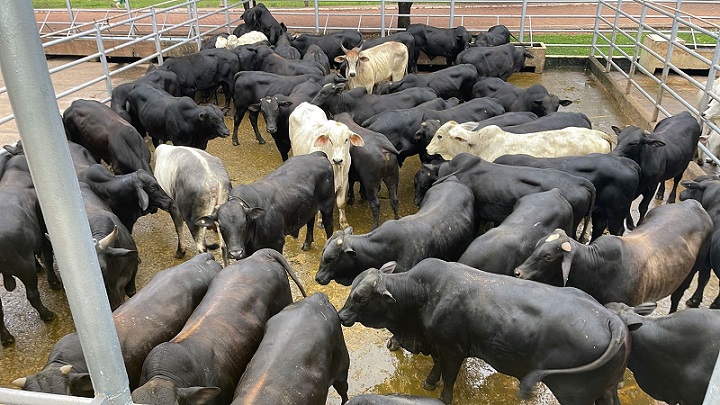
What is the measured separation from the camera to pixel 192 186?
6.39m

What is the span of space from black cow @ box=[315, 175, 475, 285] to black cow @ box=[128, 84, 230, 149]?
160 inches

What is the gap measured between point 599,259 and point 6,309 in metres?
5.78

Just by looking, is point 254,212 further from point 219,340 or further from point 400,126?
point 400,126

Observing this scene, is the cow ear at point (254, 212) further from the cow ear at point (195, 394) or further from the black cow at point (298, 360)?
the cow ear at point (195, 394)

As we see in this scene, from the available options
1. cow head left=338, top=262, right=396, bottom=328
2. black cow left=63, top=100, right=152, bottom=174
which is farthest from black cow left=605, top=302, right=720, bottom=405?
black cow left=63, top=100, right=152, bottom=174

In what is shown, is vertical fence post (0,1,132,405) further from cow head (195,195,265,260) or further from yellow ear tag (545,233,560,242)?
cow head (195,195,265,260)

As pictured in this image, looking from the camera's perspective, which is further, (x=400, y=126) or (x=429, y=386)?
(x=400, y=126)

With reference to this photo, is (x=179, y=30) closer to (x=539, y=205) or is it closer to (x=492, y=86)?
(x=492, y=86)

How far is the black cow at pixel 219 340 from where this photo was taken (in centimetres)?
328

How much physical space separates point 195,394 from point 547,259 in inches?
113

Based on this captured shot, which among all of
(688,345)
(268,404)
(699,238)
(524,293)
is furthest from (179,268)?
(699,238)

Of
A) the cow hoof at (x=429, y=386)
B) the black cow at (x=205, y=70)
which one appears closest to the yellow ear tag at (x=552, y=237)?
the cow hoof at (x=429, y=386)

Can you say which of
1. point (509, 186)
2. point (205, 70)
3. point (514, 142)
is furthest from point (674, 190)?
point (205, 70)

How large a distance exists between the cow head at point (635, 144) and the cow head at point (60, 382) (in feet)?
20.0
